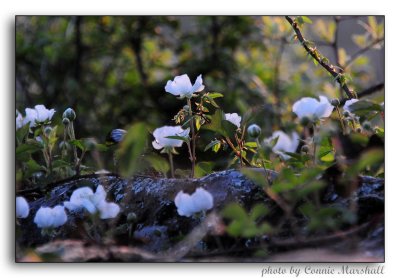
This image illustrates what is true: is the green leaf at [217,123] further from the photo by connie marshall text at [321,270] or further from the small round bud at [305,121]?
the photo by connie marshall text at [321,270]

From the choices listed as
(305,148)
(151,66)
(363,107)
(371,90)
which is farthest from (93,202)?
(151,66)

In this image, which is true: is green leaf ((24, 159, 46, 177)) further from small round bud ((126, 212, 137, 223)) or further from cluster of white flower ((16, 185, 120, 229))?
small round bud ((126, 212, 137, 223))

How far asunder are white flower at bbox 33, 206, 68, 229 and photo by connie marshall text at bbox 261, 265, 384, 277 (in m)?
0.49

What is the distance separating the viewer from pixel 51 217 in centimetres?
147

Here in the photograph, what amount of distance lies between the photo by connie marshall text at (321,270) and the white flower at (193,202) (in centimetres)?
29

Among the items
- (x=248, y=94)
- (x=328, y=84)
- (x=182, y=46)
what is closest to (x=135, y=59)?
(x=182, y=46)

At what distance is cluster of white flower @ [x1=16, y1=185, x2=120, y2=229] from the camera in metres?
1.48

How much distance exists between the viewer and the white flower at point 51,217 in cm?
147

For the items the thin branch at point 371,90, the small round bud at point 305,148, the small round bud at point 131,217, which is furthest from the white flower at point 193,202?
the thin branch at point 371,90

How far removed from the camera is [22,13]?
192 cm

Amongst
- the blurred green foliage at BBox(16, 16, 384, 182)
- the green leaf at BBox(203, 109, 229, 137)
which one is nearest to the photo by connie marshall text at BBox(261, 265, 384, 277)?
the green leaf at BBox(203, 109, 229, 137)
